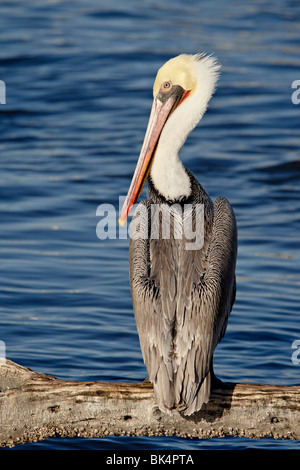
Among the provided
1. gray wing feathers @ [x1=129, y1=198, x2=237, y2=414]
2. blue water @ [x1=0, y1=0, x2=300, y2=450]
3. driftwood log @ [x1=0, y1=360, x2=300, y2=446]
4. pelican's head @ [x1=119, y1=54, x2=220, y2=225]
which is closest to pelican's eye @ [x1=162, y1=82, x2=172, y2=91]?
pelican's head @ [x1=119, y1=54, x2=220, y2=225]

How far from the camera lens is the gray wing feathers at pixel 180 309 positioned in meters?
5.36

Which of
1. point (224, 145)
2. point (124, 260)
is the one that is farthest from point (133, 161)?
point (124, 260)

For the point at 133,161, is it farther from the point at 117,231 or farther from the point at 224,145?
the point at 117,231

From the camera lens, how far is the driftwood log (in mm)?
5188

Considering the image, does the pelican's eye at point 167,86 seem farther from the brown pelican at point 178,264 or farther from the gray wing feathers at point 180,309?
the gray wing feathers at point 180,309

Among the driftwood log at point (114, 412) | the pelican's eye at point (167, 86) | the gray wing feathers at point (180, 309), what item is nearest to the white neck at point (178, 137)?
the pelican's eye at point (167, 86)

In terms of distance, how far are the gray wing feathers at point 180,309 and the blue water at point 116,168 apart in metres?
1.26

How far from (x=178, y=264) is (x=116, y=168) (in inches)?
317

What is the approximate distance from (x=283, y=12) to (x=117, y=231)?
11.9 meters

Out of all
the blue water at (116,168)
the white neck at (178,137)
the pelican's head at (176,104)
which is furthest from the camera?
the blue water at (116,168)

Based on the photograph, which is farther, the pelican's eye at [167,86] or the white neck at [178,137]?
the pelican's eye at [167,86]

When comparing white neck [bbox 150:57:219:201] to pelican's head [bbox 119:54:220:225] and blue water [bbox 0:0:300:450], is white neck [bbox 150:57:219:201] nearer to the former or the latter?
pelican's head [bbox 119:54:220:225]

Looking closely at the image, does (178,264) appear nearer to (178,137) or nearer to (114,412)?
(114,412)

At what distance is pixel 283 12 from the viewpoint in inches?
837
